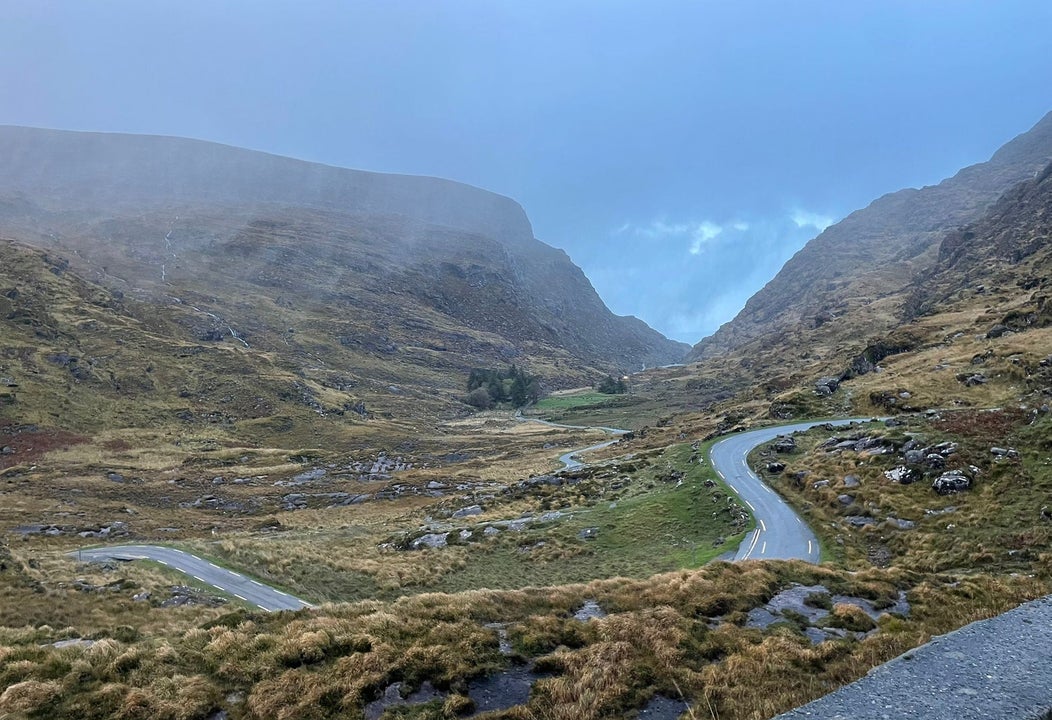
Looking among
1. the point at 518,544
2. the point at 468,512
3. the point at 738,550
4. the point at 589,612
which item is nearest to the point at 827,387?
the point at 738,550

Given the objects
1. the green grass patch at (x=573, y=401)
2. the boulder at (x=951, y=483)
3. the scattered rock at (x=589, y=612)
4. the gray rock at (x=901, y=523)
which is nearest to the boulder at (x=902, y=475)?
the boulder at (x=951, y=483)

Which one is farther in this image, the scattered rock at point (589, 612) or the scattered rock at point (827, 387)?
the scattered rock at point (827, 387)

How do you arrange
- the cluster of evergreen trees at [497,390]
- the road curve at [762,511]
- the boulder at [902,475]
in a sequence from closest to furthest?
the road curve at [762,511], the boulder at [902,475], the cluster of evergreen trees at [497,390]

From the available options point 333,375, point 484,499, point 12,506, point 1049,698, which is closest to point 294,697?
point 1049,698

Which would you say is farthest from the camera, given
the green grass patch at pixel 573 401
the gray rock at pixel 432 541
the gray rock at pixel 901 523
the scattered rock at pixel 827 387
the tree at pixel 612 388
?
the tree at pixel 612 388

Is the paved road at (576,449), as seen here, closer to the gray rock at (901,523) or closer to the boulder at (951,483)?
the gray rock at (901,523)

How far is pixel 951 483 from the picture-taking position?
2791cm

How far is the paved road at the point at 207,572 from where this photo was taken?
27.2m

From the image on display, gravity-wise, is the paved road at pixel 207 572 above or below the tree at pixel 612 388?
below

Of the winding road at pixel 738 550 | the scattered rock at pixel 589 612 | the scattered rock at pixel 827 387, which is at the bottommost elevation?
the winding road at pixel 738 550

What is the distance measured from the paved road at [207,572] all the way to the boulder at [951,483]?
111 ft

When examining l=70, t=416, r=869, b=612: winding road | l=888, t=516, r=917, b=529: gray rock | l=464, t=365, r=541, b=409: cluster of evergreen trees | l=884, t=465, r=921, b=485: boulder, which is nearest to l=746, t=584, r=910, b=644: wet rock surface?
l=70, t=416, r=869, b=612: winding road

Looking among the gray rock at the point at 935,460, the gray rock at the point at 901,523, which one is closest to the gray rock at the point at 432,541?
the gray rock at the point at 901,523

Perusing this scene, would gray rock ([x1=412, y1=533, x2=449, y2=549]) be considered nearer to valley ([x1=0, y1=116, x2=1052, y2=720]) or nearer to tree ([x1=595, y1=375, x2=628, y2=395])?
valley ([x1=0, y1=116, x2=1052, y2=720])
